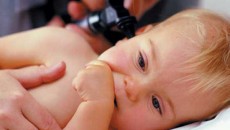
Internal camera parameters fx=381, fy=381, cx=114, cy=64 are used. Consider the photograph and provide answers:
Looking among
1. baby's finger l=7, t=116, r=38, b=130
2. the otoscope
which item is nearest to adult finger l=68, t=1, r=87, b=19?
the otoscope

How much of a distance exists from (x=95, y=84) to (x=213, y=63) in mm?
261

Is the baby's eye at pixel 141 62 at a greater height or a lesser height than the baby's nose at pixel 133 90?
greater

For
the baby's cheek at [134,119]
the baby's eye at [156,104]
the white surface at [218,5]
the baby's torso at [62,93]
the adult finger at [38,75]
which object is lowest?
the baby's cheek at [134,119]

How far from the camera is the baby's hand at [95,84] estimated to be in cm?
81

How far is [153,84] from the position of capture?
33.4 inches

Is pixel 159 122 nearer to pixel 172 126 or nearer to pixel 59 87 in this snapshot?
pixel 172 126

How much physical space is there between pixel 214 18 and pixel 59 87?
0.40 metres

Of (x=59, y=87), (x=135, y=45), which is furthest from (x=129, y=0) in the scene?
(x=59, y=87)

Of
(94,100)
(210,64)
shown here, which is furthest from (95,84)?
(210,64)

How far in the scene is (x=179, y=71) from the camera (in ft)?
2.76

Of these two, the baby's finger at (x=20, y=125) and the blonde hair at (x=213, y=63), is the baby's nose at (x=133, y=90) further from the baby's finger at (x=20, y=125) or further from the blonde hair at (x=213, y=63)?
the baby's finger at (x=20, y=125)

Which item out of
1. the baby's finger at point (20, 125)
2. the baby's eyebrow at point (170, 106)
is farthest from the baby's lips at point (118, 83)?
the baby's finger at point (20, 125)

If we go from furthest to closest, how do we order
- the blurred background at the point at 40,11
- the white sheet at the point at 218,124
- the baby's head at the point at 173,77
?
1. the blurred background at the point at 40,11
2. the baby's head at the point at 173,77
3. the white sheet at the point at 218,124

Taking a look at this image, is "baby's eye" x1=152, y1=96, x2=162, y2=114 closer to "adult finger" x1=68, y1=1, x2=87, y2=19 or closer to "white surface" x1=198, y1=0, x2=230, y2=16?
"white surface" x1=198, y1=0, x2=230, y2=16
